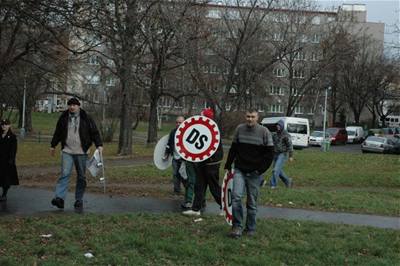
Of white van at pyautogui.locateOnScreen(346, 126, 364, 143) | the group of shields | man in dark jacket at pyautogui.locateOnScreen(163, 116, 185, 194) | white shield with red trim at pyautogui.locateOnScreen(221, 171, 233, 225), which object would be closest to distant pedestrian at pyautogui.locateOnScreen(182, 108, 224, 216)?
the group of shields

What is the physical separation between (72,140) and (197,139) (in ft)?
6.80

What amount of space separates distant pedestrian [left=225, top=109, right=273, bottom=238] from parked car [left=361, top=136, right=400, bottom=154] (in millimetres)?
39319

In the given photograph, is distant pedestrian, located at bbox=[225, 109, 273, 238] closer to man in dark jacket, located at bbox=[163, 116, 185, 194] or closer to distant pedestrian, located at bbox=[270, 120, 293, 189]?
man in dark jacket, located at bbox=[163, 116, 185, 194]

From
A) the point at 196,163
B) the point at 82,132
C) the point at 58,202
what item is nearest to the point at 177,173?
the point at 196,163

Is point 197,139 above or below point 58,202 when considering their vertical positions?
above

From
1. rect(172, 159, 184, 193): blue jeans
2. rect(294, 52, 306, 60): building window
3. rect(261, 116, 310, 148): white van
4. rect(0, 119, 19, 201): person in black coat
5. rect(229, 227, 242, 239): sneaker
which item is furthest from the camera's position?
rect(294, 52, 306, 60): building window

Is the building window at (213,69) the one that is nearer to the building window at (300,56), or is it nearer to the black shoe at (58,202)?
the building window at (300,56)

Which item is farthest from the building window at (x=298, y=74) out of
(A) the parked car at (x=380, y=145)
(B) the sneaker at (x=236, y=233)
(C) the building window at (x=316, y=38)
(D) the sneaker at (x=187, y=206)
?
(B) the sneaker at (x=236, y=233)

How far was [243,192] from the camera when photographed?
25.5 ft

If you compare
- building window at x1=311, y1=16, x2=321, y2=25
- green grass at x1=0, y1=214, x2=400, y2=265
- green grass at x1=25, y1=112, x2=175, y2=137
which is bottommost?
green grass at x1=0, y1=214, x2=400, y2=265

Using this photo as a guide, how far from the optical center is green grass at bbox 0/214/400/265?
6.42 meters

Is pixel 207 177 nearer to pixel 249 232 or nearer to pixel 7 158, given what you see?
pixel 249 232

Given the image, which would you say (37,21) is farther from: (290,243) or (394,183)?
(394,183)

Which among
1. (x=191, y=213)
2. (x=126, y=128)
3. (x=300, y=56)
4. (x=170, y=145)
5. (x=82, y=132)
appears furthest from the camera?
(x=300, y=56)
